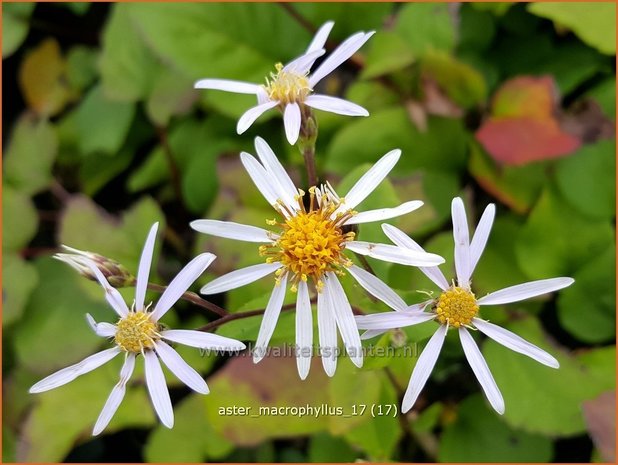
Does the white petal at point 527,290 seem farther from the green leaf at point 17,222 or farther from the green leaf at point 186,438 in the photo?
the green leaf at point 17,222

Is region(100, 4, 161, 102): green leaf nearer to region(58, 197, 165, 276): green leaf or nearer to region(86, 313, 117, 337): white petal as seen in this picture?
region(58, 197, 165, 276): green leaf

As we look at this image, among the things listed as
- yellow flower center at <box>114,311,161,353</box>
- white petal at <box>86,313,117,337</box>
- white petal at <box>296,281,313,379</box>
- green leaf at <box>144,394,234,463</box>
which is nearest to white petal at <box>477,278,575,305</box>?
white petal at <box>296,281,313,379</box>

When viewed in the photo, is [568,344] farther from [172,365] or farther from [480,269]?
[172,365]

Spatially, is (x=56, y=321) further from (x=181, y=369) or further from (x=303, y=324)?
(x=303, y=324)

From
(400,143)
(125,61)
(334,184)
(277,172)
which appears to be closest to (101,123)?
(125,61)

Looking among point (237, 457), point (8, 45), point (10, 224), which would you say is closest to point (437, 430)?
point (237, 457)
